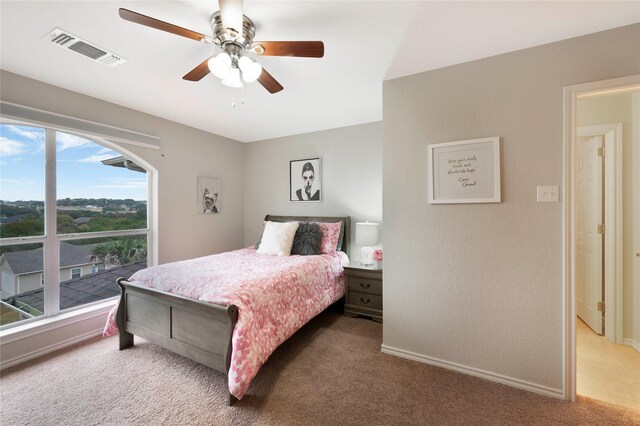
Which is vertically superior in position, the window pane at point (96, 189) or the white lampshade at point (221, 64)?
the white lampshade at point (221, 64)

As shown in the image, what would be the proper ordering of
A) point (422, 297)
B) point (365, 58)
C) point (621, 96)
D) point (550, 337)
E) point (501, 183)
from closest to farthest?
point (550, 337), point (501, 183), point (365, 58), point (422, 297), point (621, 96)

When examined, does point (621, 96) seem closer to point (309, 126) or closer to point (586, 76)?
point (586, 76)

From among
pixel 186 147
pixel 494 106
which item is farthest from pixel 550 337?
pixel 186 147

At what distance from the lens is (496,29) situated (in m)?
1.65

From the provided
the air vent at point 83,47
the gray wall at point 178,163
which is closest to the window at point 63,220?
the gray wall at point 178,163

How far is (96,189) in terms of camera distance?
2883 millimetres

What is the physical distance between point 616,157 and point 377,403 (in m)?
2.91

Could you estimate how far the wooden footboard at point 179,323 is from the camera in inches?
70.2

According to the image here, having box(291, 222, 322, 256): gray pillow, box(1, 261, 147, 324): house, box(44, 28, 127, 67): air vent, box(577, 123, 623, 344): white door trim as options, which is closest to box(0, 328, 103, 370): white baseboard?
box(1, 261, 147, 324): house

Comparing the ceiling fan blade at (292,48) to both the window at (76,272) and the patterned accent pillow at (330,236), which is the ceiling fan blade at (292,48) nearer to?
the patterned accent pillow at (330,236)

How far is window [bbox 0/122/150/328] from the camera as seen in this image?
7.52 ft

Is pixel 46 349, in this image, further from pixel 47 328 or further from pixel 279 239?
pixel 279 239

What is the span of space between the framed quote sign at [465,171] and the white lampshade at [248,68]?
1399 mm

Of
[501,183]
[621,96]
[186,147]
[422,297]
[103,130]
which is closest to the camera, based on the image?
[501,183]
